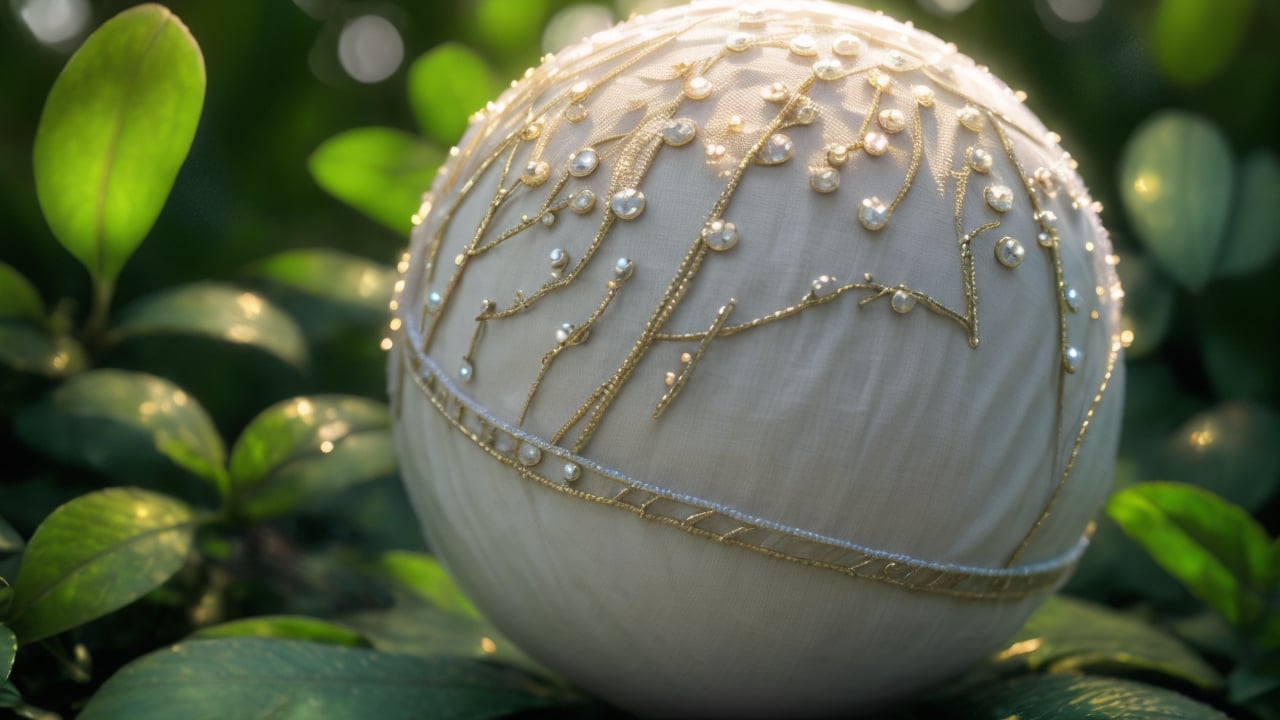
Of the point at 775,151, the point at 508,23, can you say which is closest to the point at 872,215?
the point at 775,151

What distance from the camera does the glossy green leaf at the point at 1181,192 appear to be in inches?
38.0

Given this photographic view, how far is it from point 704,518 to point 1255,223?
2.40ft

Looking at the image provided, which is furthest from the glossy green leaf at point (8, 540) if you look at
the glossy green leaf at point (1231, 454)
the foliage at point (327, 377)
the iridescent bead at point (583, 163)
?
the glossy green leaf at point (1231, 454)

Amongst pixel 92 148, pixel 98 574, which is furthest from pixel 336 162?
pixel 98 574

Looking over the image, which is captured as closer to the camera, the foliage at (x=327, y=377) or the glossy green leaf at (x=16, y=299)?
the foliage at (x=327, y=377)

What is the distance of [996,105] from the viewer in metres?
0.62

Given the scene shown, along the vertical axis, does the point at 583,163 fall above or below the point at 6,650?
above

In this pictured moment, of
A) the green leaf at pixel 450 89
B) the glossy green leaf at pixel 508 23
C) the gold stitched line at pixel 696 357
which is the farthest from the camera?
the glossy green leaf at pixel 508 23

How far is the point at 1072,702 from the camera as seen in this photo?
0.62 metres

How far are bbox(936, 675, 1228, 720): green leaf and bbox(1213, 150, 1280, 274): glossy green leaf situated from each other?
0.51 meters

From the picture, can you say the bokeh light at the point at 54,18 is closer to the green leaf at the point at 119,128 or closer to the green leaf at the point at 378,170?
the green leaf at the point at 378,170

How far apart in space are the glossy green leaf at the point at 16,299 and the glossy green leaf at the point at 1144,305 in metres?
0.88

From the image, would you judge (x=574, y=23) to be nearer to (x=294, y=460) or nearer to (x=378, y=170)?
(x=378, y=170)

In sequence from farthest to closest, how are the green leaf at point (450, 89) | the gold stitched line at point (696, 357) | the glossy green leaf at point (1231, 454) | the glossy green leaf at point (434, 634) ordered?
the green leaf at point (450, 89) < the glossy green leaf at point (1231, 454) < the glossy green leaf at point (434, 634) < the gold stitched line at point (696, 357)
